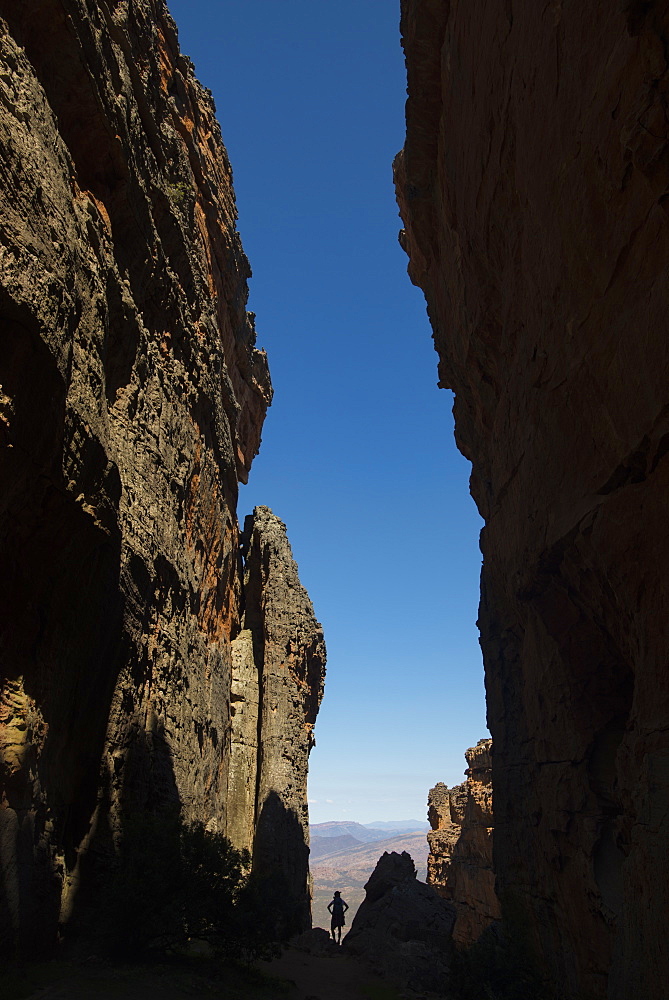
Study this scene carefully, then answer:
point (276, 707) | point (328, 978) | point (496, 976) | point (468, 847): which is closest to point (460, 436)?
point (276, 707)

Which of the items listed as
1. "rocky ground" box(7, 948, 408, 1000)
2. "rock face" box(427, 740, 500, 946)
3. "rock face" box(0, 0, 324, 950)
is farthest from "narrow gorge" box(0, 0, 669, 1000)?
"rock face" box(427, 740, 500, 946)

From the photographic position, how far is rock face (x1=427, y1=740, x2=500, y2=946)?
31.3 metres

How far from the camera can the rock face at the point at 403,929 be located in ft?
56.6

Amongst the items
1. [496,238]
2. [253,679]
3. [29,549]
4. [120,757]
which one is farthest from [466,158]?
[253,679]

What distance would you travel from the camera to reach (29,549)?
356 inches

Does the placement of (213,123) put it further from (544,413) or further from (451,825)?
(451,825)

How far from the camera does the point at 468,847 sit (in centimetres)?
3578

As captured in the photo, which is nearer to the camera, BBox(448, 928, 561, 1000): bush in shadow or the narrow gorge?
the narrow gorge

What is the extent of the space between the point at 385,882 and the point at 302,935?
8.32 metres

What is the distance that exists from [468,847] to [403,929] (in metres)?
14.2

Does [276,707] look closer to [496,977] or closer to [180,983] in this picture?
[496,977]

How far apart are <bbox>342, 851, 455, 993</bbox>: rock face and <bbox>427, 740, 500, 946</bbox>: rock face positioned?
10.5 feet

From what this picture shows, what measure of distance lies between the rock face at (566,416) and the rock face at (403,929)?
3.33 meters

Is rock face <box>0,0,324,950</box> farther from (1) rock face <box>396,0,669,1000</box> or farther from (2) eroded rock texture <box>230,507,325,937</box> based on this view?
(1) rock face <box>396,0,669,1000</box>
